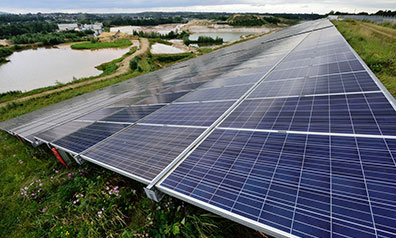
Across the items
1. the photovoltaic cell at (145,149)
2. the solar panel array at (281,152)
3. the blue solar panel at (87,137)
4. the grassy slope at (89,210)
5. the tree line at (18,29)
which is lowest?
the tree line at (18,29)

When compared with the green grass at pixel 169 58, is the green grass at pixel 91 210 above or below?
above

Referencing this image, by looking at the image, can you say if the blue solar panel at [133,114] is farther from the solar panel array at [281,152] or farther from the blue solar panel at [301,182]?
the blue solar panel at [301,182]

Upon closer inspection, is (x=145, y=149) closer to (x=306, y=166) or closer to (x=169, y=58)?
(x=306, y=166)

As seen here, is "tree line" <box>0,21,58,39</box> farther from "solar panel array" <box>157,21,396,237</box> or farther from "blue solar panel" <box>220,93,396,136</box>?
"solar panel array" <box>157,21,396,237</box>

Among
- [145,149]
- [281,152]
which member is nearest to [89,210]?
[145,149]

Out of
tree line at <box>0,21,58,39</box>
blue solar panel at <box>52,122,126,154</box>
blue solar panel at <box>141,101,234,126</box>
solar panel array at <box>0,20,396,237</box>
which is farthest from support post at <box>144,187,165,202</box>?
tree line at <box>0,21,58,39</box>

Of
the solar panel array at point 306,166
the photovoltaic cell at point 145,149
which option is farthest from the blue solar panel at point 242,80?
the photovoltaic cell at point 145,149
